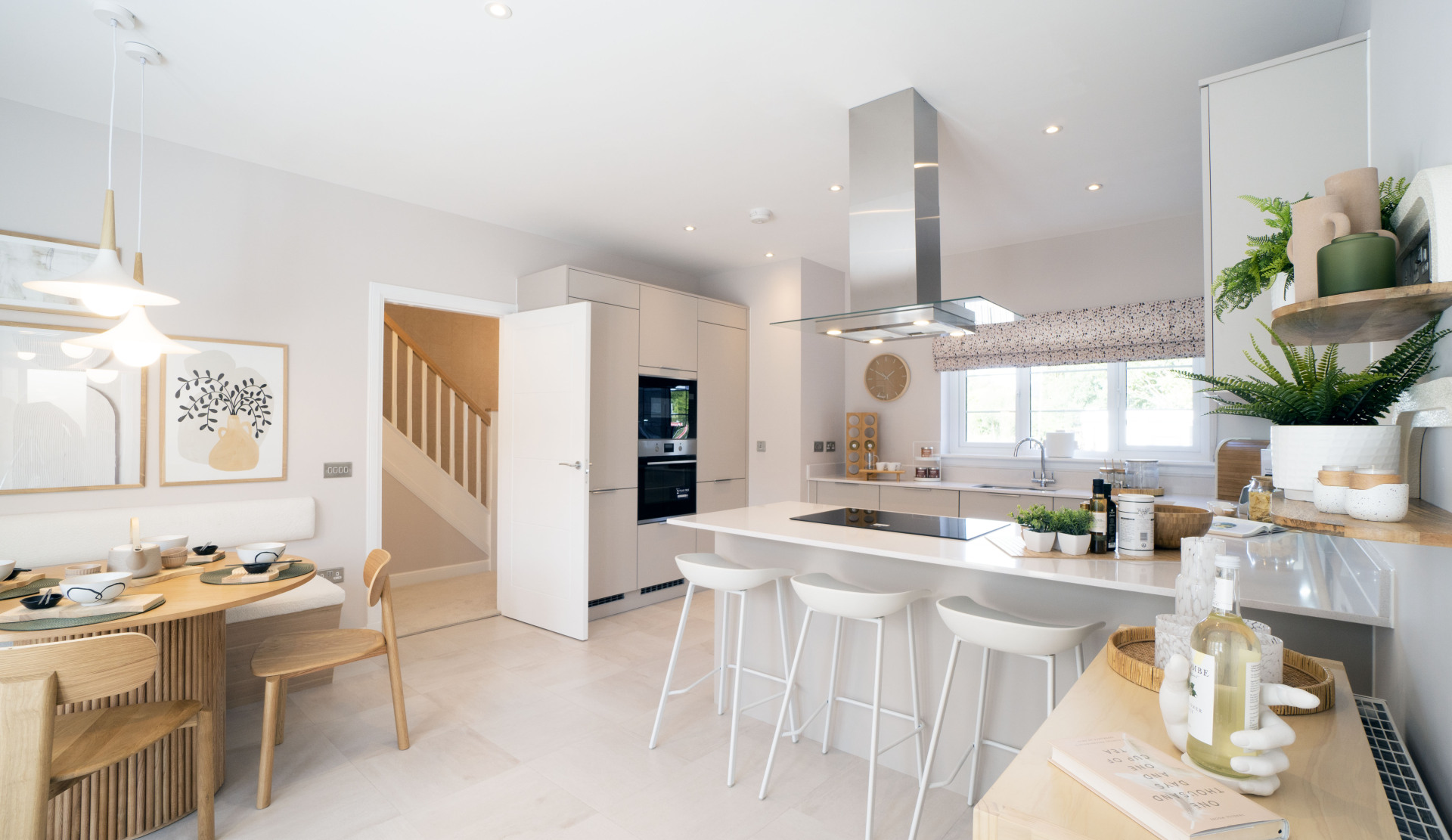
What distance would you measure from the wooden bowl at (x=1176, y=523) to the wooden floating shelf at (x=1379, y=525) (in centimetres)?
118

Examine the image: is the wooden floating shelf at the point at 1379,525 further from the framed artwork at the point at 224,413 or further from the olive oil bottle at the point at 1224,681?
the framed artwork at the point at 224,413

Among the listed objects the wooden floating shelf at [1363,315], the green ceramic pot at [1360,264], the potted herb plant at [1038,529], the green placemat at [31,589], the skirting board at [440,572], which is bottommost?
the skirting board at [440,572]

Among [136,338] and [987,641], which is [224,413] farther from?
[987,641]

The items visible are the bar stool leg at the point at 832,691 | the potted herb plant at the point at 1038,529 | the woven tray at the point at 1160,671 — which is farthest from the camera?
the bar stool leg at the point at 832,691

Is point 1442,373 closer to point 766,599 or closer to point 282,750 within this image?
point 766,599

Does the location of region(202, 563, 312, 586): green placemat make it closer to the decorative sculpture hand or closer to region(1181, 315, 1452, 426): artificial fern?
the decorative sculpture hand

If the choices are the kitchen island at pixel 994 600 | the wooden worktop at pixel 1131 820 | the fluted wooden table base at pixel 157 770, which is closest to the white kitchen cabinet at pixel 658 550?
the kitchen island at pixel 994 600

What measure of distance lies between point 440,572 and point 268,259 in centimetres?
289

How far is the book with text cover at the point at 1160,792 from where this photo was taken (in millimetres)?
788

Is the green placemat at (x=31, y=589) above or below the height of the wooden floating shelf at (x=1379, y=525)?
below

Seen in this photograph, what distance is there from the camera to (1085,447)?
14.8 feet

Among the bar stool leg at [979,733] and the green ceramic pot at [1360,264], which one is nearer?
the green ceramic pot at [1360,264]

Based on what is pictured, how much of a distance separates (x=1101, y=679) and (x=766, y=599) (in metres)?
1.70

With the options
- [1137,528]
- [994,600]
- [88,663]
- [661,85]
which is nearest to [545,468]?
[661,85]
